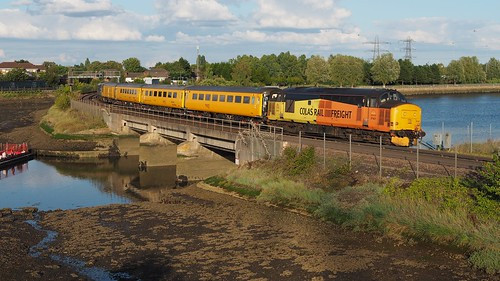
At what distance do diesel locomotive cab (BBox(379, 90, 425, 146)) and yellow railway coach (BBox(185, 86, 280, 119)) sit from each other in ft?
38.8

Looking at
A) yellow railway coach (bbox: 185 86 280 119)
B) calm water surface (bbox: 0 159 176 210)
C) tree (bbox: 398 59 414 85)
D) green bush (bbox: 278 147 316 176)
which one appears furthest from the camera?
tree (bbox: 398 59 414 85)

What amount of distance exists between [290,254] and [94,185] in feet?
80.6

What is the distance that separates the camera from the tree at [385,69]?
553 ft

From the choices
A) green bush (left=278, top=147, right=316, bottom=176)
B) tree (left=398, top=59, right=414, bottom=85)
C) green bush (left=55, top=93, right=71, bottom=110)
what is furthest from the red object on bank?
tree (left=398, top=59, right=414, bottom=85)

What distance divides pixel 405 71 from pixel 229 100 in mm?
142676

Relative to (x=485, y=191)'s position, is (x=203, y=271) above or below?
below

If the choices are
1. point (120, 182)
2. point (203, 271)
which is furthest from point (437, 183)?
point (120, 182)

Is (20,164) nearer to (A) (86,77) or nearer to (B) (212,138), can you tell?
(B) (212,138)

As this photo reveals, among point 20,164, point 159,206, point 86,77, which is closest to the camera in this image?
point 159,206

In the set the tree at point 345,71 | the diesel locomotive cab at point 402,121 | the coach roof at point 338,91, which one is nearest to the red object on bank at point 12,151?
the coach roof at point 338,91

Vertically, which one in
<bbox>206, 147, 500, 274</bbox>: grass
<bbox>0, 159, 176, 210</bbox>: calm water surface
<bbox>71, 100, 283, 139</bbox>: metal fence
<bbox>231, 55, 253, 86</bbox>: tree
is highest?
Answer: <bbox>231, 55, 253, 86</bbox>: tree

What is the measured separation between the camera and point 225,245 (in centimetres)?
2430

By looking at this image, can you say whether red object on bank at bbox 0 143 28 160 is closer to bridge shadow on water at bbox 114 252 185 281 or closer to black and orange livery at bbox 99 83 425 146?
black and orange livery at bbox 99 83 425 146

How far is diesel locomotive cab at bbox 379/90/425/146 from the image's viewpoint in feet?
117
